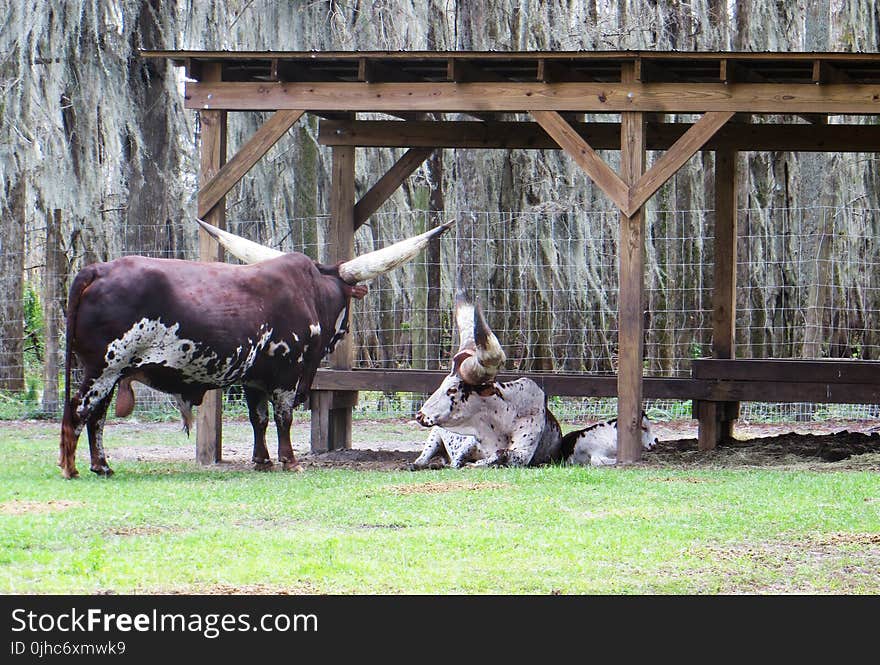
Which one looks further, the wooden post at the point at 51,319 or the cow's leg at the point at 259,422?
the wooden post at the point at 51,319

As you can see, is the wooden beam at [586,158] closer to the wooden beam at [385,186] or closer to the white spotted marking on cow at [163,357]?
the wooden beam at [385,186]

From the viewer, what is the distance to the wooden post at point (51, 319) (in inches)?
669

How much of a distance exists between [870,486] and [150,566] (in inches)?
215

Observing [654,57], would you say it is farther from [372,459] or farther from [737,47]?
[737,47]

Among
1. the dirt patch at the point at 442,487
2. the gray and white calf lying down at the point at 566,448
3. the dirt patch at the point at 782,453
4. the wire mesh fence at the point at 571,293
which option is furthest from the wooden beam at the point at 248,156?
the wire mesh fence at the point at 571,293

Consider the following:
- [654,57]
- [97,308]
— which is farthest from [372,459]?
[654,57]

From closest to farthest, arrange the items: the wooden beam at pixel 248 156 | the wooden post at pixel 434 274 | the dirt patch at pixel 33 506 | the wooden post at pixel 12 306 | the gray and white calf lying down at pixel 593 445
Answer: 1. the dirt patch at pixel 33 506
2. the wooden beam at pixel 248 156
3. the gray and white calf lying down at pixel 593 445
4. the wooden post at pixel 12 306
5. the wooden post at pixel 434 274

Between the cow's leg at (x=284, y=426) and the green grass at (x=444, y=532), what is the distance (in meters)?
0.55

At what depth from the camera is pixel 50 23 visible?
1534 cm

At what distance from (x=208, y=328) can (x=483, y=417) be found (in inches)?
101

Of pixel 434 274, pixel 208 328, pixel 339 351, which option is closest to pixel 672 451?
pixel 339 351

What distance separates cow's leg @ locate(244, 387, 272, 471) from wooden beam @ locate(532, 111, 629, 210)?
336 cm

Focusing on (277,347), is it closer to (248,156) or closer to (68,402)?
(68,402)

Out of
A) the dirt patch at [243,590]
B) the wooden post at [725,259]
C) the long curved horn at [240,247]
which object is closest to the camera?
the dirt patch at [243,590]
